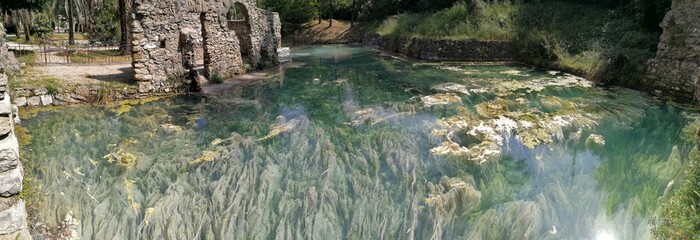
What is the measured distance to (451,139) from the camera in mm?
9555

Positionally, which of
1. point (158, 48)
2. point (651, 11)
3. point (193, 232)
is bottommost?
point (193, 232)

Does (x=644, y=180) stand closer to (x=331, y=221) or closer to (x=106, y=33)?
(x=331, y=221)

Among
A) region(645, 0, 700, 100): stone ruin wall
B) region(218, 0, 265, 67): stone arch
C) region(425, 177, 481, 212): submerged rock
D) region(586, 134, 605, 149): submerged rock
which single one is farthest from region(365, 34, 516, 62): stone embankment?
region(425, 177, 481, 212): submerged rock

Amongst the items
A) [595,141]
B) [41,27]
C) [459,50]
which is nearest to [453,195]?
[595,141]

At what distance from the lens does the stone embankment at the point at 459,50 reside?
897 inches

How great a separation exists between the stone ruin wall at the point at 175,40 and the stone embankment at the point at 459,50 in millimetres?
11205

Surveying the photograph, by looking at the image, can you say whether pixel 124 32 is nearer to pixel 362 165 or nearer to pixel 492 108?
pixel 492 108

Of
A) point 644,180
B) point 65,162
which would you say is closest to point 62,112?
point 65,162

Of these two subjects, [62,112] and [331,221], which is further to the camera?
[62,112]

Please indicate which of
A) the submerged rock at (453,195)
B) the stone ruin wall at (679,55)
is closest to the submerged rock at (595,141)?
the submerged rock at (453,195)

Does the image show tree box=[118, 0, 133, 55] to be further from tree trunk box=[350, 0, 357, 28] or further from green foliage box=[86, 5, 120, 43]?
tree trunk box=[350, 0, 357, 28]

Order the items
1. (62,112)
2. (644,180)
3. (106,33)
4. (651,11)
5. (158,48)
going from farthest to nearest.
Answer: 1. (106,33)
2. (651,11)
3. (158,48)
4. (62,112)
5. (644,180)

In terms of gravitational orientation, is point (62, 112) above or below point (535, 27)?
below

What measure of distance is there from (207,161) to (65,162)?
2.25m
